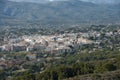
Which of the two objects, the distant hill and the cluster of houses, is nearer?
the cluster of houses

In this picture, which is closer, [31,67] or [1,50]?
[31,67]

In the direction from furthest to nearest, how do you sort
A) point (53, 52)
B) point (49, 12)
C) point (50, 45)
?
point (49, 12)
point (50, 45)
point (53, 52)

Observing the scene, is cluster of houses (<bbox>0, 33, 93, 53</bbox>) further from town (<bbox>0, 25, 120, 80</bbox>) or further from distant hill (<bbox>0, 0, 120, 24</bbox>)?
distant hill (<bbox>0, 0, 120, 24</bbox>)

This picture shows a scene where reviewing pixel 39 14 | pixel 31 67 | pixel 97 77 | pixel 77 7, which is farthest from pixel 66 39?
pixel 77 7

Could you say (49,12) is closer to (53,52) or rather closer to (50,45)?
(50,45)

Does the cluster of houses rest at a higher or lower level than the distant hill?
lower

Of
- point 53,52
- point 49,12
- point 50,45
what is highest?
point 49,12

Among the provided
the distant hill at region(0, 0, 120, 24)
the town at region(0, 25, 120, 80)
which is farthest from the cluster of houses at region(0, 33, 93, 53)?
the distant hill at region(0, 0, 120, 24)

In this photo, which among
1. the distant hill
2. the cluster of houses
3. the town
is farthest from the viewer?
the distant hill

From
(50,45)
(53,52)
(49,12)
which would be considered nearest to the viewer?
(53,52)

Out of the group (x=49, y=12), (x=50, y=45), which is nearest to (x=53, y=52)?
(x=50, y=45)

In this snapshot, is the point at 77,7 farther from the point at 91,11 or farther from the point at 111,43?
the point at 111,43
